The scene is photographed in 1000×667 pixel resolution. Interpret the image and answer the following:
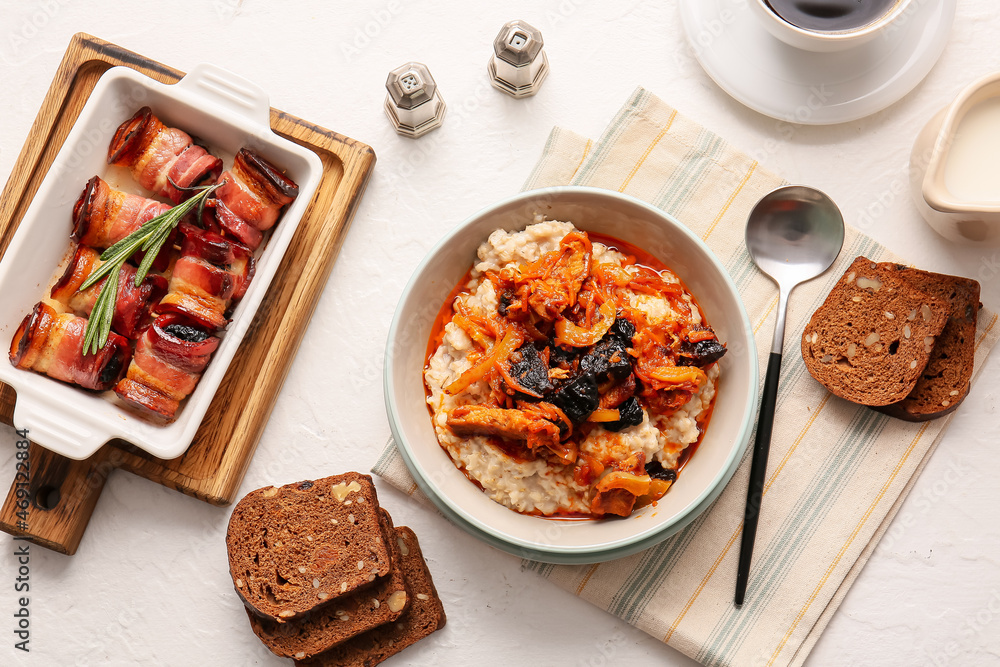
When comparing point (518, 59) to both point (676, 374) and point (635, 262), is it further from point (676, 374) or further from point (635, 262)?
point (676, 374)

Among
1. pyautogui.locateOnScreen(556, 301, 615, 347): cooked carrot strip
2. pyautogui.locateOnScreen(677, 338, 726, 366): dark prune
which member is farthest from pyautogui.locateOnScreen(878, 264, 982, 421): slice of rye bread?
pyautogui.locateOnScreen(556, 301, 615, 347): cooked carrot strip

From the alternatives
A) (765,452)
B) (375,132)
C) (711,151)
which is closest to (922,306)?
(765,452)

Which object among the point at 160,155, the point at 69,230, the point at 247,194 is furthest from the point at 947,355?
the point at 69,230

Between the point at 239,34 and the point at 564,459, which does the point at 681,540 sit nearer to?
the point at 564,459

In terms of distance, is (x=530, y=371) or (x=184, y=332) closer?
(x=530, y=371)

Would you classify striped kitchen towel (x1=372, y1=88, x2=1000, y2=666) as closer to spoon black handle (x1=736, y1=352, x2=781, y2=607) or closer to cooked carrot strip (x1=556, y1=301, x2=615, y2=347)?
spoon black handle (x1=736, y1=352, x2=781, y2=607)

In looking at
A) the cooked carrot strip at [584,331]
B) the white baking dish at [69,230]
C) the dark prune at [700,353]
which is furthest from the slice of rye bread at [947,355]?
the white baking dish at [69,230]
